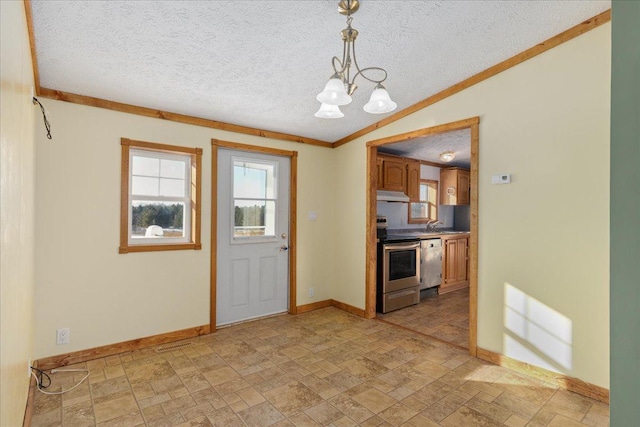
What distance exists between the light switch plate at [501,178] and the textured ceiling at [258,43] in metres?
0.99

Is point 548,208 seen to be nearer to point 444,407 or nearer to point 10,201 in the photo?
point 444,407

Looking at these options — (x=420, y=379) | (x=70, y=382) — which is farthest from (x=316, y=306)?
(x=70, y=382)

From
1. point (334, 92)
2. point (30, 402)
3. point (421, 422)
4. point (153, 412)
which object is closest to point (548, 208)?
point (421, 422)

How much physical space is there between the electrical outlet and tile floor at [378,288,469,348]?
328 cm

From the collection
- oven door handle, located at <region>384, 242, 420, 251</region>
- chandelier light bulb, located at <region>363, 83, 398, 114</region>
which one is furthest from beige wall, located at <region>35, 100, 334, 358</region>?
oven door handle, located at <region>384, 242, 420, 251</region>

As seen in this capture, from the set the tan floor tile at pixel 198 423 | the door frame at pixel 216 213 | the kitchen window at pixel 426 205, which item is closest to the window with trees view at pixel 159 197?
the door frame at pixel 216 213

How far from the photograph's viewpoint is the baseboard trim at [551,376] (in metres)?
2.42

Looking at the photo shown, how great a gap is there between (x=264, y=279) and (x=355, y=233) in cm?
132

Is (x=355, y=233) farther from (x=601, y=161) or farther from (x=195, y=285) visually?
(x=601, y=161)

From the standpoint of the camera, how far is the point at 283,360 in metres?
3.03

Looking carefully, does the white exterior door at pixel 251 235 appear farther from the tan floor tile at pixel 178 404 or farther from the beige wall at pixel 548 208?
the beige wall at pixel 548 208

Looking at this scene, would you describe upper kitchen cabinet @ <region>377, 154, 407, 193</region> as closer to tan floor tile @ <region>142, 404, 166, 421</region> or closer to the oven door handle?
the oven door handle

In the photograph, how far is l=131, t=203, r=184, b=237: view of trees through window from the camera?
3.28 m

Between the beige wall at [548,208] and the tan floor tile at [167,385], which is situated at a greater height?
the beige wall at [548,208]
